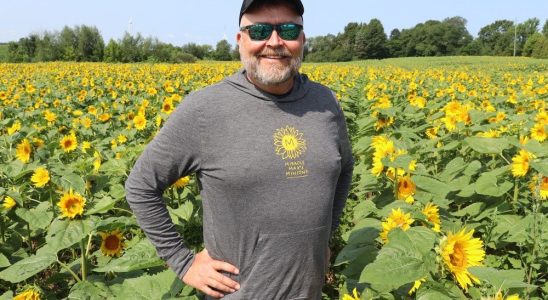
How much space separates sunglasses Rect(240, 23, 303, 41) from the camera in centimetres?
190

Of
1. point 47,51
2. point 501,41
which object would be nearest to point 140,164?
point 47,51

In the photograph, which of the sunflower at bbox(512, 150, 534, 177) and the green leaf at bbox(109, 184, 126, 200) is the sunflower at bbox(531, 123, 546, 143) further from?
the green leaf at bbox(109, 184, 126, 200)

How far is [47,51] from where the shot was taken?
39688 mm

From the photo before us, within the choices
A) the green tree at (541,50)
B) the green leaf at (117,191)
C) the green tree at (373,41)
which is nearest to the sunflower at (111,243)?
the green leaf at (117,191)

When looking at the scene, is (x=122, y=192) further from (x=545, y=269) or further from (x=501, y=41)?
(x=501, y=41)

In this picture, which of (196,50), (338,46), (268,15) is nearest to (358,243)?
(268,15)

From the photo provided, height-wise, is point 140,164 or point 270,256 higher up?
point 140,164

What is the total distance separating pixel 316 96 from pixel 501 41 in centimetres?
9179

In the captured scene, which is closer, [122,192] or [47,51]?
[122,192]

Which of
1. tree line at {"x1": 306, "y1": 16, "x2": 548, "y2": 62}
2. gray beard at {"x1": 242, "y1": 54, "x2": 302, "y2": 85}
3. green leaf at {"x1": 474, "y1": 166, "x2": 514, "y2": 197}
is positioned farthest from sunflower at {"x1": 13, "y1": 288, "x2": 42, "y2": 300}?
tree line at {"x1": 306, "y1": 16, "x2": 548, "y2": 62}

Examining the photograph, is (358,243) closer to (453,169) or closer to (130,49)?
(453,169)

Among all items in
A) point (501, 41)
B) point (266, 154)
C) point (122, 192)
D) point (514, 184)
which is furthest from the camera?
point (501, 41)

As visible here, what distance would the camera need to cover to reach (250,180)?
1.80 metres

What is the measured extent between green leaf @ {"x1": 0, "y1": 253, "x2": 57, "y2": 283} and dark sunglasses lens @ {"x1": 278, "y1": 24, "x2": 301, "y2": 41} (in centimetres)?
139
